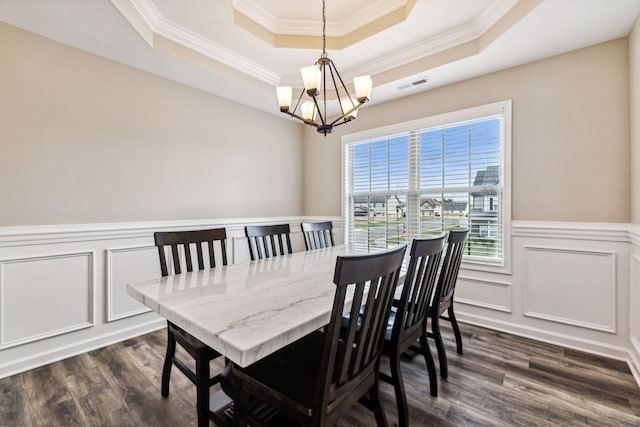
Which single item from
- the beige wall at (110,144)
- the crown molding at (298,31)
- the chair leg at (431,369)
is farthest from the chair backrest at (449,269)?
the beige wall at (110,144)

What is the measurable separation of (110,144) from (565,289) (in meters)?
4.16

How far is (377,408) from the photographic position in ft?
4.24

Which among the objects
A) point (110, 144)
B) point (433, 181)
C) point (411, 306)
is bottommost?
point (411, 306)

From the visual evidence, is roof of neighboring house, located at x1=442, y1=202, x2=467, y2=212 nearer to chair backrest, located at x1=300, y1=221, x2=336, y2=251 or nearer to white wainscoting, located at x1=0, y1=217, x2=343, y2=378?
chair backrest, located at x1=300, y1=221, x2=336, y2=251

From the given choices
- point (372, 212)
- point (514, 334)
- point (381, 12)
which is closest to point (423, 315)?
point (514, 334)

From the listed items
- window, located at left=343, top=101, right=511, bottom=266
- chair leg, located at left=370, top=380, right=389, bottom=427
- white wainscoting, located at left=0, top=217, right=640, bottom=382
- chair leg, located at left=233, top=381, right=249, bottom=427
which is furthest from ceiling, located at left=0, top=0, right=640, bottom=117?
chair leg, located at left=370, top=380, right=389, bottom=427

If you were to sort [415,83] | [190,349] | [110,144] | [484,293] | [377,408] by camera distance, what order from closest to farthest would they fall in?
[377,408], [190,349], [110,144], [484,293], [415,83]

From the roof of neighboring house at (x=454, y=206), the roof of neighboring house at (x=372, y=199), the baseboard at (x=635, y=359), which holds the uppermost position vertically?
the roof of neighboring house at (x=372, y=199)

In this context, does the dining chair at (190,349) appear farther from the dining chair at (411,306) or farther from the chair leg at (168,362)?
the dining chair at (411,306)

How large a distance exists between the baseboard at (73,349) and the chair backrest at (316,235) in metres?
1.69

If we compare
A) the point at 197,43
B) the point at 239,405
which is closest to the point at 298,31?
the point at 197,43

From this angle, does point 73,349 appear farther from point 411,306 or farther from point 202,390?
point 411,306

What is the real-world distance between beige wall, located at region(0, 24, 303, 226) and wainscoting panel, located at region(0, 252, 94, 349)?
0.33 meters

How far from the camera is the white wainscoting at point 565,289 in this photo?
225 cm
